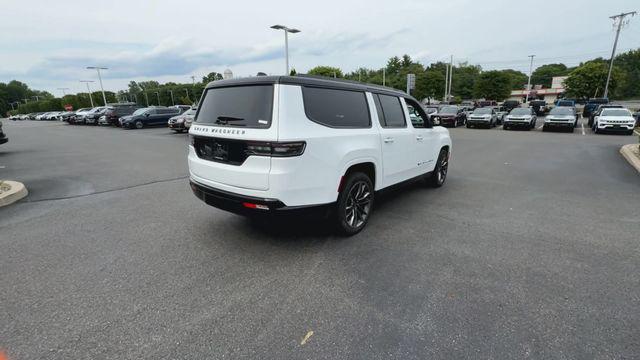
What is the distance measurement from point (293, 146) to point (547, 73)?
5736 inches

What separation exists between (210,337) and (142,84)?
633ft

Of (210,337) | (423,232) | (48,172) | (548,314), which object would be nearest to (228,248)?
(210,337)

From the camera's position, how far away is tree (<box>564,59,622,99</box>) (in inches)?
2136

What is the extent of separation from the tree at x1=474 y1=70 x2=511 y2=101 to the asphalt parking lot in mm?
65831

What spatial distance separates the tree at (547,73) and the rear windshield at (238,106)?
5503 inches

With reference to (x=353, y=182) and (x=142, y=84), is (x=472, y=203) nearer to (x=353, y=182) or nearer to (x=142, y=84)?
(x=353, y=182)

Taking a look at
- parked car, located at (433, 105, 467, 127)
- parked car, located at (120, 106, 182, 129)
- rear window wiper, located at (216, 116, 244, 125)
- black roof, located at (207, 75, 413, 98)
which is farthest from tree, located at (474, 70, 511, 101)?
→ rear window wiper, located at (216, 116, 244, 125)

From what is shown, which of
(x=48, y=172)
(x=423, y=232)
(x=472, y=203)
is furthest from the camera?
(x=48, y=172)

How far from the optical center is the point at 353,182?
13.3 ft

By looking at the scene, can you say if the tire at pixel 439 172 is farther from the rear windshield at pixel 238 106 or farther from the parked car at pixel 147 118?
the parked car at pixel 147 118

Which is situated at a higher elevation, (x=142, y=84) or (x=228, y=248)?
(x=142, y=84)

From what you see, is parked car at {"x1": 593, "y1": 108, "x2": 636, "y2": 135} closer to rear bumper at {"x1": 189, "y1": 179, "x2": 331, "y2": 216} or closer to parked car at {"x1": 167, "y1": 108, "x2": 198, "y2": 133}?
rear bumper at {"x1": 189, "y1": 179, "x2": 331, "y2": 216}

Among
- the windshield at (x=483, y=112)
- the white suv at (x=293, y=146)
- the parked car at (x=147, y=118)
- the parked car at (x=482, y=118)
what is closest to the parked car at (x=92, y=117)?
the parked car at (x=147, y=118)

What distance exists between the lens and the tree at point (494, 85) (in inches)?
2451
